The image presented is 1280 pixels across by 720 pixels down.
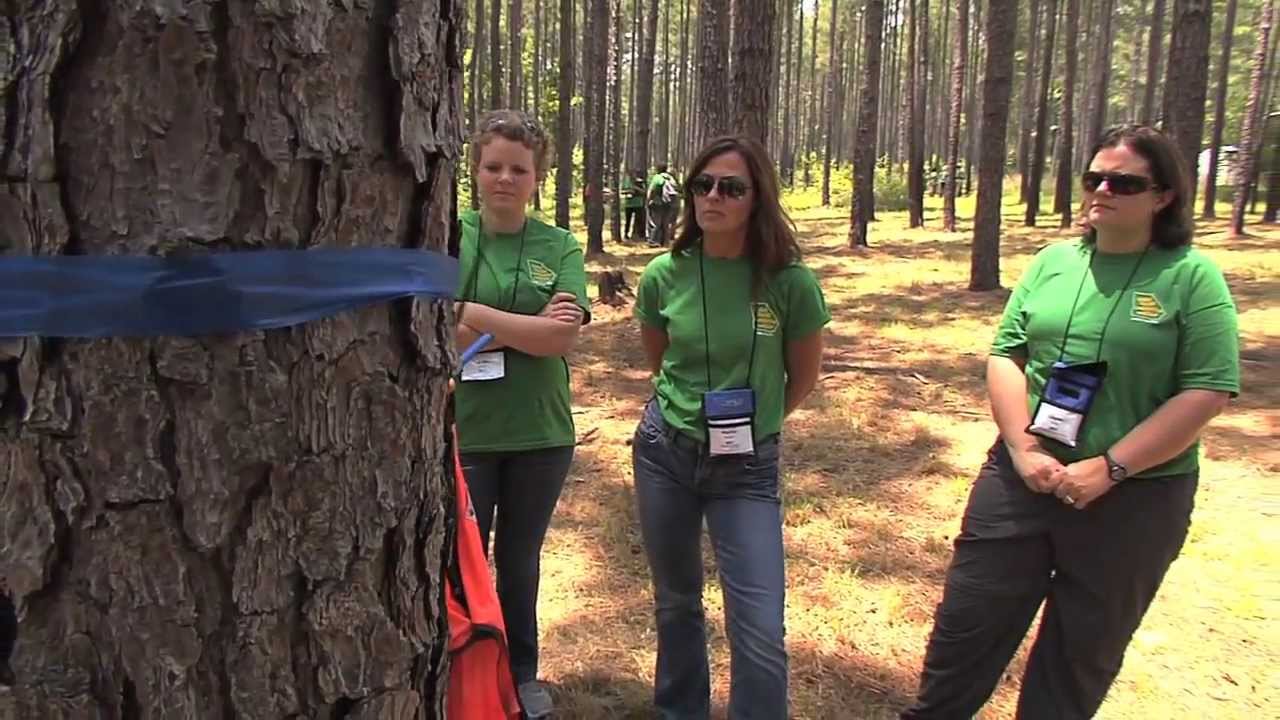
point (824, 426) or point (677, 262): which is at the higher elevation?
point (677, 262)

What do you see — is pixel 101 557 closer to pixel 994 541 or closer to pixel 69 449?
pixel 69 449

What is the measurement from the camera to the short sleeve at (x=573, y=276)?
2730 millimetres

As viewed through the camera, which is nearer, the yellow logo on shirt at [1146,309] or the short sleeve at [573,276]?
the yellow logo on shirt at [1146,309]

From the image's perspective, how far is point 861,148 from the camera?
16.2 meters

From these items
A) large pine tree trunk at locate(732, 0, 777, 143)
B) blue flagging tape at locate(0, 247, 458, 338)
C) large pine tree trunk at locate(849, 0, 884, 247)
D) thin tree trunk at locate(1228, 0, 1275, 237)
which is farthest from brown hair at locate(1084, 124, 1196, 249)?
thin tree trunk at locate(1228, 0, 1275, 237)

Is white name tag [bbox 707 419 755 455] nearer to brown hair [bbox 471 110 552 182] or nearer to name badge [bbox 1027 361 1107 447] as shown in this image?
name badge [bbox 1027 361 1107 447]

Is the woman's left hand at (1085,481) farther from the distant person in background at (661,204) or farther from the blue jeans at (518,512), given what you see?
the distant person in background at (661,204)

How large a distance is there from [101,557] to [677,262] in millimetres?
1975

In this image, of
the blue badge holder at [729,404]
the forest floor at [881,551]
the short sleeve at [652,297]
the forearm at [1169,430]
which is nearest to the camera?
the forearm at [1169,430]

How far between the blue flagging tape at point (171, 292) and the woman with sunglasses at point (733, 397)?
1670mm

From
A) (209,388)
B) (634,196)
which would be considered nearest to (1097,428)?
(209,388)

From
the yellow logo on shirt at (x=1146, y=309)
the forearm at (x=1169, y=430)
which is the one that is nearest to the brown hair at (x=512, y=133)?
the yellow logo on shirt at (x=1146, y=309)

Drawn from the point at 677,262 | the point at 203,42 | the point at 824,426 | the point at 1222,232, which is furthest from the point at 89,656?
the point at 1222,232

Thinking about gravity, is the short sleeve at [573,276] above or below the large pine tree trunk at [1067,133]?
below
